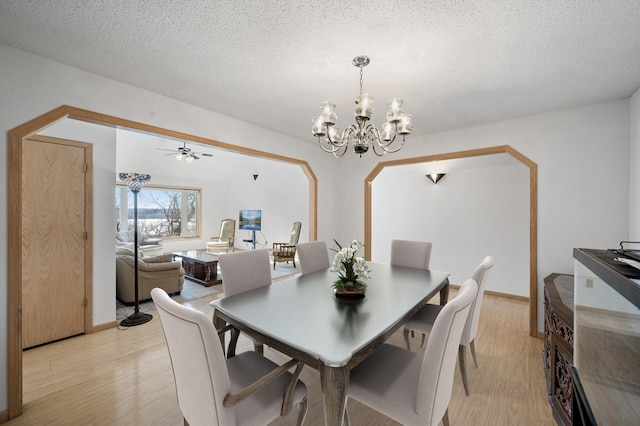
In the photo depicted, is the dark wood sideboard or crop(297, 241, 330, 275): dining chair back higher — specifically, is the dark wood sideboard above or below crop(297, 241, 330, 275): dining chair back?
below

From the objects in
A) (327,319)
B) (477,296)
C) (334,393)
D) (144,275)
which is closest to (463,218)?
(477,296)

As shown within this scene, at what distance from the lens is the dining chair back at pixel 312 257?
2.69 meters

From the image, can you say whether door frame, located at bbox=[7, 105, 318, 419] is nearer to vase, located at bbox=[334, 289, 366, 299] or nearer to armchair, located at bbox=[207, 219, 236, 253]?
vase, located at bbox=[334, 289, 366, 299]

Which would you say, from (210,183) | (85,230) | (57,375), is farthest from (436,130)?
(210,183)

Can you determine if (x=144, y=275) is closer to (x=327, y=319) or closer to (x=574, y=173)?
(x=327, y=319)

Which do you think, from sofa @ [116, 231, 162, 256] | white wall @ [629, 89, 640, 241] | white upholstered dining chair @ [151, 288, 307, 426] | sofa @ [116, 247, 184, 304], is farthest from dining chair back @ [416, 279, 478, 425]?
sofa @ [116, 231, 162, 256]

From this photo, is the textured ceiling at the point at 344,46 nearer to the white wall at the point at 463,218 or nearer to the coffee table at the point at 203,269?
the white wall at the point at 463,218

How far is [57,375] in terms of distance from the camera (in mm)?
2193

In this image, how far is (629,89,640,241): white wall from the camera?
2.38m

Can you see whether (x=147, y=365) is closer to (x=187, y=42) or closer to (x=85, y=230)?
(x=85, y=230)

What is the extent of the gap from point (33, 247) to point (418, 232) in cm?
534

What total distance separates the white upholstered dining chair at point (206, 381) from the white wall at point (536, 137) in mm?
1610

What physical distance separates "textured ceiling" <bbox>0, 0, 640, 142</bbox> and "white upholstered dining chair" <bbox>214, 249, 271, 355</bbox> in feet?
4.89

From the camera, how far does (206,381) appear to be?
1.06m
